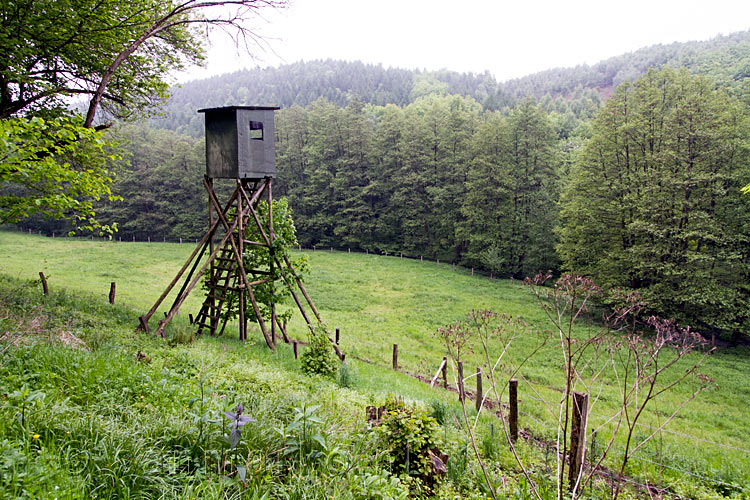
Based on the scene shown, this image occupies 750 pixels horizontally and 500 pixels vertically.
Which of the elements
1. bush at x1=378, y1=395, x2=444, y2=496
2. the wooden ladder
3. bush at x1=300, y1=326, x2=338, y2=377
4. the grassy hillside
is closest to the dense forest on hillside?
the wooden ladder

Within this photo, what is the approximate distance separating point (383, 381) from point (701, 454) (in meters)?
7.17

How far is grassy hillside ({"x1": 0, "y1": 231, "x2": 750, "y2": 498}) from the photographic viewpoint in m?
3.13

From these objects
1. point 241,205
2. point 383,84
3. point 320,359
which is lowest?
point 320,359

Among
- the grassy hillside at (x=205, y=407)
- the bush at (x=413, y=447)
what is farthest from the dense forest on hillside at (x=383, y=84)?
the bush at (x=413, y=447)

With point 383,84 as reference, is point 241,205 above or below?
below

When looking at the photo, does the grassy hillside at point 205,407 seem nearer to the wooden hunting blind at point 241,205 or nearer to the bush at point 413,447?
the bush at point 413,447

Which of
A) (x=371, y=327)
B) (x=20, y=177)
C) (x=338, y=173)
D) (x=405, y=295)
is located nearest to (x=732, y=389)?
(x=371, y=327)

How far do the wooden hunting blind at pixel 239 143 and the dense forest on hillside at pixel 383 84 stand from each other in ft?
293

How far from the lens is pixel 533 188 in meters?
34.0

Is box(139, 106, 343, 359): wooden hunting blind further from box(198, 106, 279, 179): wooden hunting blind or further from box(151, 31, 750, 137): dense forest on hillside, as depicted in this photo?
box(151, 31, 750, 137): dense forest on hillside

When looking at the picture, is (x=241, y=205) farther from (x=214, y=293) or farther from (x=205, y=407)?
(x=205, y=407)

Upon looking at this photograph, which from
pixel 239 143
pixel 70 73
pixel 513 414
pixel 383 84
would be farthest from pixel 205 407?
pixel 383 84

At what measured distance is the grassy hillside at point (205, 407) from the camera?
3.13 meters

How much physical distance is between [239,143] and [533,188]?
28423 mm
